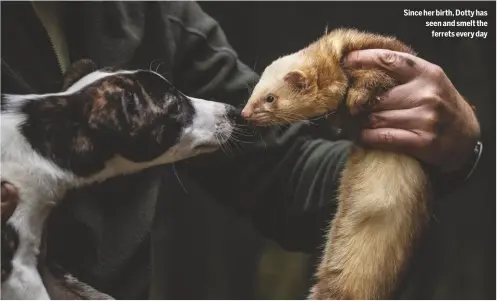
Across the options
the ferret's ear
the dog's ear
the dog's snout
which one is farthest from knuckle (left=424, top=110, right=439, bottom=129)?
the dog's ear

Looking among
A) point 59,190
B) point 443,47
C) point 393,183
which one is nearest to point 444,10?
point 443,47

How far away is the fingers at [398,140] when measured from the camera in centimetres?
132

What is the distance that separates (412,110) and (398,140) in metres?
0.06

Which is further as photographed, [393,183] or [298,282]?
[298,282]

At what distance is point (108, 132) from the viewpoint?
4.33ft

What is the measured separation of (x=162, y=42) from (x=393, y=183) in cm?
50

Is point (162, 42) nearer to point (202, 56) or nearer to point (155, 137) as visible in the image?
point (202, 56)

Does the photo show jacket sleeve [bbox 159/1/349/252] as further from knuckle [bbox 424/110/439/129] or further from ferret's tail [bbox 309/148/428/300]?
knuckle [bbox 424/110/439/129]

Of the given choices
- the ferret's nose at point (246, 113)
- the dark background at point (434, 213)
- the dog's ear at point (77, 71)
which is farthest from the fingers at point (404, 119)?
the dog's ear at point (77, 71)

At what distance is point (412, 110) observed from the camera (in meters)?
1.33

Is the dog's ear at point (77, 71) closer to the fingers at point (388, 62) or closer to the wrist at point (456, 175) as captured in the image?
the fingers at point (388, 62)

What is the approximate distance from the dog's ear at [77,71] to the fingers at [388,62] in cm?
47

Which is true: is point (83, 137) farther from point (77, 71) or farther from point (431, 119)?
point (431, 119)

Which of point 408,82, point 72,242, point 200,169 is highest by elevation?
point 408,82
